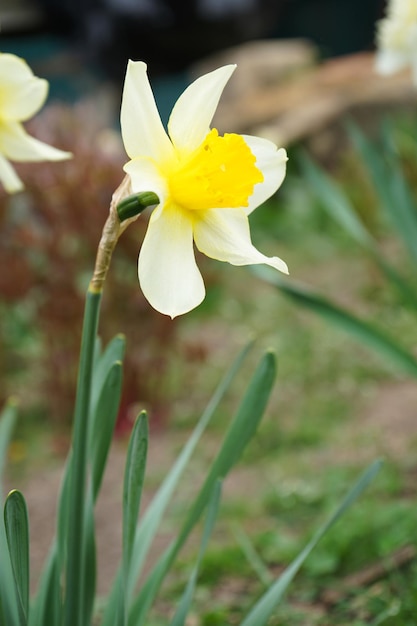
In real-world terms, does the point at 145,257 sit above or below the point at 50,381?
above

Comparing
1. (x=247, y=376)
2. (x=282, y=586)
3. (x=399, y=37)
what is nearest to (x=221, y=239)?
(x=282, y=586)

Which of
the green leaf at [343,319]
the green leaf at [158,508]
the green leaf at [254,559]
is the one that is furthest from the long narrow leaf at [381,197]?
the green leaf at [158,508]

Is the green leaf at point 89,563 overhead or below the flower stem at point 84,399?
below

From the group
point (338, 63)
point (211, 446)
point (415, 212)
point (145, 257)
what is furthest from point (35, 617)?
point (338, 63)

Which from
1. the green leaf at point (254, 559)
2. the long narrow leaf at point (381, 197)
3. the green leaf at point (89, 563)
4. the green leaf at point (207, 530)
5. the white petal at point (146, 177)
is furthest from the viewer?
the long narrow leaf at point (381, 197)

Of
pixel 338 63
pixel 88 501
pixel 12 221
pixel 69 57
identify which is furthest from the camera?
pixel 69 57

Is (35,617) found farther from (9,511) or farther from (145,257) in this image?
(145,257)

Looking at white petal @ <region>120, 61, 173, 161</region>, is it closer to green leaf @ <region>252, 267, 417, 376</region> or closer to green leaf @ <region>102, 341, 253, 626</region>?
green leaf @ <region>102, 341, 253, 626</region>

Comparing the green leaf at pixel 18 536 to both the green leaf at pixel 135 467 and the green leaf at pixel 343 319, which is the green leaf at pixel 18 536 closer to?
the green leaf at pixel 135 467
